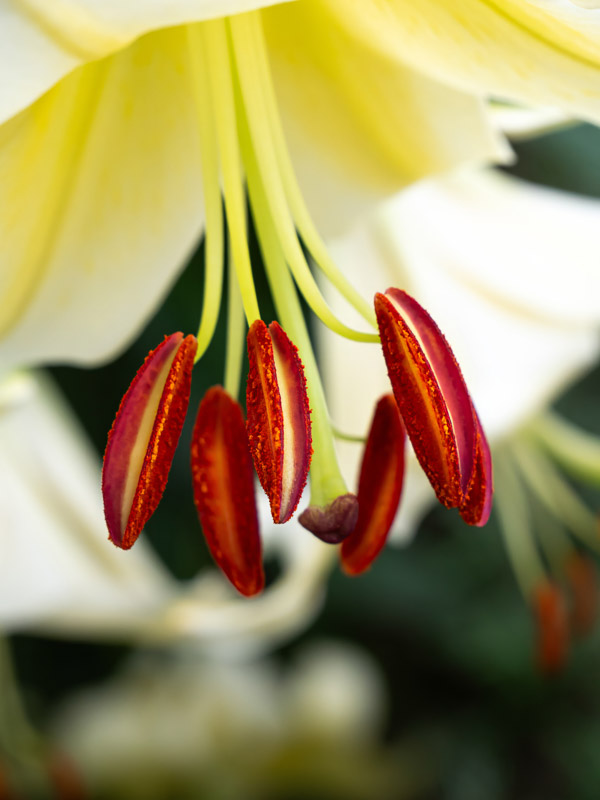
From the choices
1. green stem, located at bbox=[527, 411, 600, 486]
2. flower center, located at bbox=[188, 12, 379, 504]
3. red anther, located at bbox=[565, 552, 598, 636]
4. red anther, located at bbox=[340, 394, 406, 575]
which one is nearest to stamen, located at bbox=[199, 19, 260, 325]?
flower center, located at bbox=[188, 12, 379, 504]

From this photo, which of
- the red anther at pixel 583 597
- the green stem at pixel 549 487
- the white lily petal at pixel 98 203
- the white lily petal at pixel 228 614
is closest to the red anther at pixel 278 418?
the white lily petal at pixel 98 203

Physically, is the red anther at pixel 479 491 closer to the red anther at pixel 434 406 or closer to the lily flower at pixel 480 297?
the red anther at pixel 434 406

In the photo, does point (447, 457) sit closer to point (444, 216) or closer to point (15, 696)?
point (444, 216)

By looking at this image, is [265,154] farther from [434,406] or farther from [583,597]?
[583,597]

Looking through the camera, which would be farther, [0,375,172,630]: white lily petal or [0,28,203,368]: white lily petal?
[0,375,172,630]: white lily petal

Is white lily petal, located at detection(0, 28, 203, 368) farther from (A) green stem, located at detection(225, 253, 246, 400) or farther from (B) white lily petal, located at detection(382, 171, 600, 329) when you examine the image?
(B) white lily petal, located at detection(382, 171, 600, 329)

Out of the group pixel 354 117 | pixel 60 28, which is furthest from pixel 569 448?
pixel 60 28
